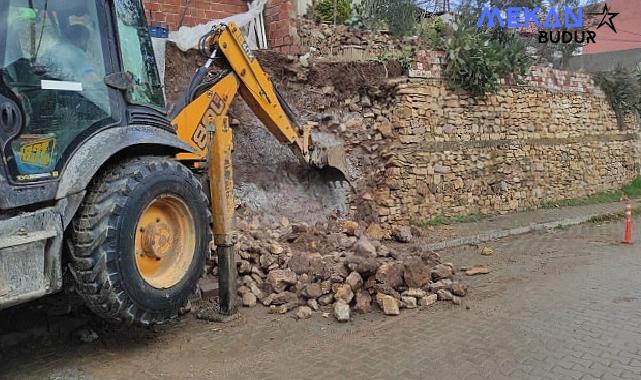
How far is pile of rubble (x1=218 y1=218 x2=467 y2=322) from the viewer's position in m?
5.93

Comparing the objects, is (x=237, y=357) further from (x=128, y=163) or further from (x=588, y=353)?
(x=588, y=353)

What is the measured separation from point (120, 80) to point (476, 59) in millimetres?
8747

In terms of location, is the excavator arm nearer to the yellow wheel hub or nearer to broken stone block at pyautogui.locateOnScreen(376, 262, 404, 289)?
the yellow wheel hub

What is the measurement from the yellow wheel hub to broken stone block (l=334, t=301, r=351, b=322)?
63.4 inches

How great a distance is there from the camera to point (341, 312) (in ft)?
18.4

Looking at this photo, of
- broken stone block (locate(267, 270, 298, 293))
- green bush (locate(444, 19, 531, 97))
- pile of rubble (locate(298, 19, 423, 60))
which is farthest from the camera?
green bush (locate(444, 19, 531, 97))

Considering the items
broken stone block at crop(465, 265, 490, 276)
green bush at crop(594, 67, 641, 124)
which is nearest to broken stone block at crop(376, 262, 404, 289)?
broken stone block at crop(465, 265, 490, 276)

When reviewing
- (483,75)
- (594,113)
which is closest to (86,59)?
(483,75)

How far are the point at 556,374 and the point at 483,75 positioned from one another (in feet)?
27.1

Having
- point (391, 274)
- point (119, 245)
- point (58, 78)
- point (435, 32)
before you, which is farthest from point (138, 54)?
point (435, 32)

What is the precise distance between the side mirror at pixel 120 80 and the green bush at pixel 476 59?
7.89 metres

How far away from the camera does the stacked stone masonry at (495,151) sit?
10.5 m

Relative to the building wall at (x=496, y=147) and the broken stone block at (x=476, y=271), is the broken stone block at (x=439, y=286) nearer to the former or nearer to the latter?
the broken stone block at (x=476, y=271)

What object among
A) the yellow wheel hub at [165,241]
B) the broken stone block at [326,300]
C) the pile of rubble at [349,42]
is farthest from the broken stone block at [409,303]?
the pile of rubble at [349,42]
